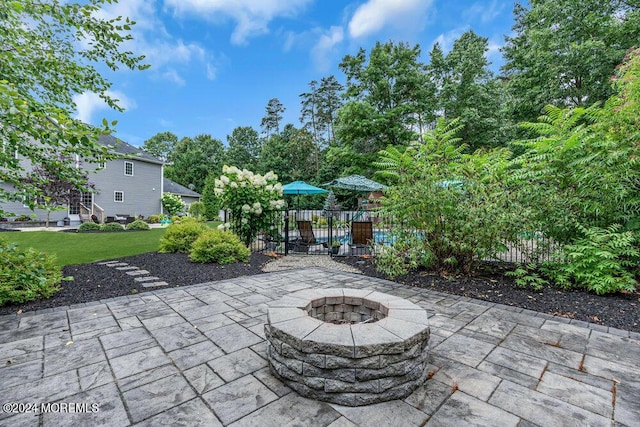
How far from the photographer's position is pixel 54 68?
3309 millimetres

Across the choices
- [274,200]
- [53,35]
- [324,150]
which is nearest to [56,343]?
[53,35]

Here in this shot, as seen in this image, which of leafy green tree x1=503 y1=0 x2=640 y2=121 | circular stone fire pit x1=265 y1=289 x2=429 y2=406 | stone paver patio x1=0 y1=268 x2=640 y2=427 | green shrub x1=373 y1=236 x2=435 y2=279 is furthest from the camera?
leafy green tree x1=503 y1=0 x2=640 y2=121

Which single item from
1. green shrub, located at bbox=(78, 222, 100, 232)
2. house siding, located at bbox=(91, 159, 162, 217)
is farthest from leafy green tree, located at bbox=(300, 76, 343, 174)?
green shrub, located at bbox=(78, 222, 100, 232)

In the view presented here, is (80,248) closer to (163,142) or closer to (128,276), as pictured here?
(128,276)

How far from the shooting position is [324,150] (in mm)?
27219

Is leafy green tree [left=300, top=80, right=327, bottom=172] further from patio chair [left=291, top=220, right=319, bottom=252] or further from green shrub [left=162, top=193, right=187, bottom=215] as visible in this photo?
patio chair [left=291, top=220, right=319, bottom=252]

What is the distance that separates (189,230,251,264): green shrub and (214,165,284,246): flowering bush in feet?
3.15

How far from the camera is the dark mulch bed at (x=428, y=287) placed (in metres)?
3.42

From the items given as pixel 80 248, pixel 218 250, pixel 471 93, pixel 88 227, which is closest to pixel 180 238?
pixel 218 250

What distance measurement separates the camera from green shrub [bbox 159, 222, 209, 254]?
7110 millimetres

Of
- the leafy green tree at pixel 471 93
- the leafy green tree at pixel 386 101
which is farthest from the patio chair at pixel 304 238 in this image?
the leafy green tree at pixel 471 93

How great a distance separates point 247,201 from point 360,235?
3168 mm

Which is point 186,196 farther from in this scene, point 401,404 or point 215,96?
point 401,404

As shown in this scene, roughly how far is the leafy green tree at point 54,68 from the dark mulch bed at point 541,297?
4.84 meters
